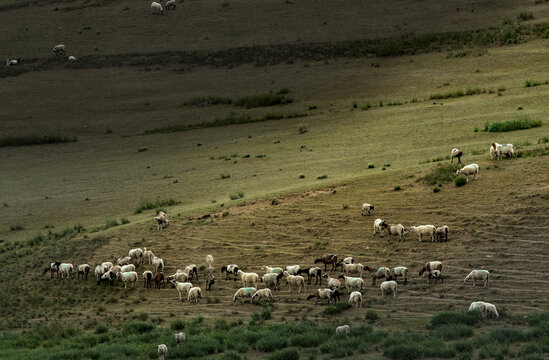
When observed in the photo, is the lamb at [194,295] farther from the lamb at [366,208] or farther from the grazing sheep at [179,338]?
the lamb at [366,208]

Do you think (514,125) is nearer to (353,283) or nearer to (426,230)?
(426,230)

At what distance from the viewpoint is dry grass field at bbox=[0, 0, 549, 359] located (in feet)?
98.3

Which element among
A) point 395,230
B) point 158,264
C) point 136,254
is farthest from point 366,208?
point 136,254

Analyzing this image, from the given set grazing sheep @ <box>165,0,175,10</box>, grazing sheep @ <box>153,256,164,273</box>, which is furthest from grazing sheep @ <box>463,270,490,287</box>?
grazing sheep @ <box>165,0,175,10</box>

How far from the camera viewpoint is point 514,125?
45375 mm

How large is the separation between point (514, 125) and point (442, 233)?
1574cm

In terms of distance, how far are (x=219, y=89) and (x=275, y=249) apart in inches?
1782

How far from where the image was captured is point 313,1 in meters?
101

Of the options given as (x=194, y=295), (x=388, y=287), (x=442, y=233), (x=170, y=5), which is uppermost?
(x=170, y=5)

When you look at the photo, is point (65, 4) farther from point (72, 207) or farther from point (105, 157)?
point (72, 207)

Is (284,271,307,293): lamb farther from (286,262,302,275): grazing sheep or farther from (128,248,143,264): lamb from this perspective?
(128,248,143,264): lamb

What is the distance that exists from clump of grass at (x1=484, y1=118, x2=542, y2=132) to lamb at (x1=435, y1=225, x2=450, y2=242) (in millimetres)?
15412

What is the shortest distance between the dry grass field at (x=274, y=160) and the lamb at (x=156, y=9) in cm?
109

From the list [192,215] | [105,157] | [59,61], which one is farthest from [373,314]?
[59,61]
